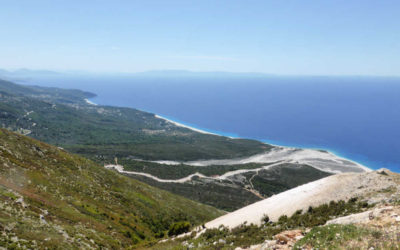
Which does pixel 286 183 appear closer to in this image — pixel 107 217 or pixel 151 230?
pixel 151 230

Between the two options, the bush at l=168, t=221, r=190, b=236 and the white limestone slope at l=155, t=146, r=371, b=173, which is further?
the white limestone slope at l=155, t=146, r=371, b=173

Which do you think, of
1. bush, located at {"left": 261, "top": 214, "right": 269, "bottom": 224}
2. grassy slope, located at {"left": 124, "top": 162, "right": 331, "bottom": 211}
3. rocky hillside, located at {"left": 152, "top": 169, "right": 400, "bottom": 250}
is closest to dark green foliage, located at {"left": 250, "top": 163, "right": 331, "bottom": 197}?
grassy slope, located at {"left": 124, "top": 162, "right": 331, "bottom": 211}

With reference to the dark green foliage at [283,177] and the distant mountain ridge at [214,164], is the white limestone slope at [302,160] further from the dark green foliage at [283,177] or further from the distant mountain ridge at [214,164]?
the dark green foliage at [283,177]

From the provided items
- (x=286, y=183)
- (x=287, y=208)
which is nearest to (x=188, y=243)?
(x=287, y=208)

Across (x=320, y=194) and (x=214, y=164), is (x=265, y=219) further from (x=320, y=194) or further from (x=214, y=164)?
(x=214, y=164)

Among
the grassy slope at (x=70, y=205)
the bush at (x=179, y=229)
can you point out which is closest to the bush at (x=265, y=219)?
the bush at (x=179, y=229)

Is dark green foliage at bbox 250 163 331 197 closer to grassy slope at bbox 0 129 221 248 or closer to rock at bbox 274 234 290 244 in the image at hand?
grassy slope at bbox 0 129 221 248

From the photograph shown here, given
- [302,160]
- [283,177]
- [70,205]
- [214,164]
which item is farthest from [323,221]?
[302,160]
